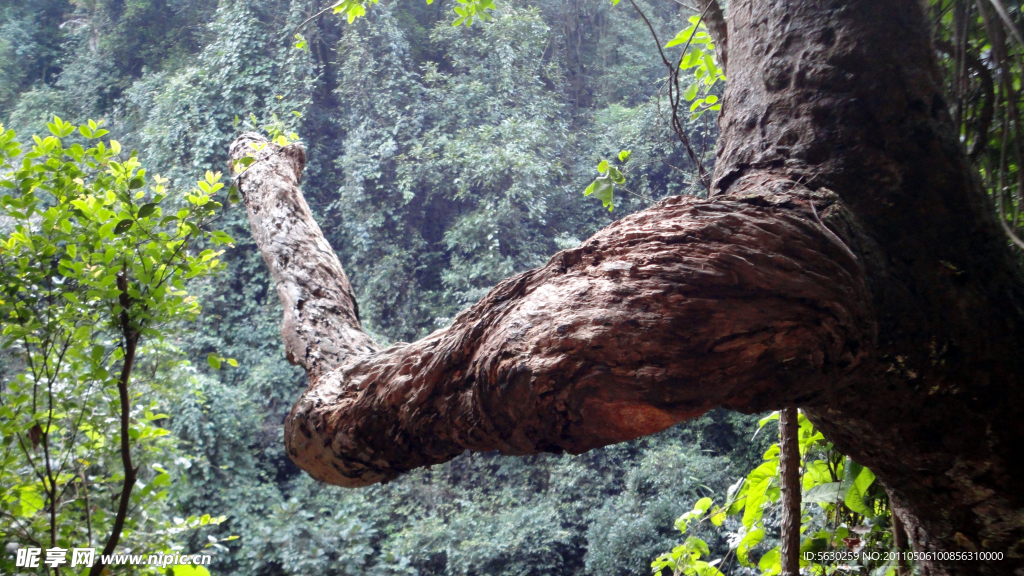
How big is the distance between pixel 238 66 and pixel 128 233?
22.9 ft

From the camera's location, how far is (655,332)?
53cm

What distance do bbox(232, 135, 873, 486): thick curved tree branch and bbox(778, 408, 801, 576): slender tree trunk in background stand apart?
49cm

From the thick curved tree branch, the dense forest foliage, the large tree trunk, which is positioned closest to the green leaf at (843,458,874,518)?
the large tree trunk

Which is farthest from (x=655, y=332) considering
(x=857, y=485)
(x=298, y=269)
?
(x=298, y=269)

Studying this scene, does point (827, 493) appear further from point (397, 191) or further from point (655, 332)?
point (397, 191)

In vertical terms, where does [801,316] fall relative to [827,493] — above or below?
above

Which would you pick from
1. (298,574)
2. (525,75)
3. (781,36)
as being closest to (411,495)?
Result: (298,574)

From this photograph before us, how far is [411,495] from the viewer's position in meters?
5.77

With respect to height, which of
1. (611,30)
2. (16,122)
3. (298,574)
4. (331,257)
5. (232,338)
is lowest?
(298,574)

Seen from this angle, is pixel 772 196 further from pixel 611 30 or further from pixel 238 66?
pixel 611 30

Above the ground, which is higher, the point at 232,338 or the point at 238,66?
the point at 238,66

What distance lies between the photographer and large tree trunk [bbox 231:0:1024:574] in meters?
0.55

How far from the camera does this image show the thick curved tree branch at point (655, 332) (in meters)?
0.54

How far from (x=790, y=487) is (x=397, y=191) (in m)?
6.47
